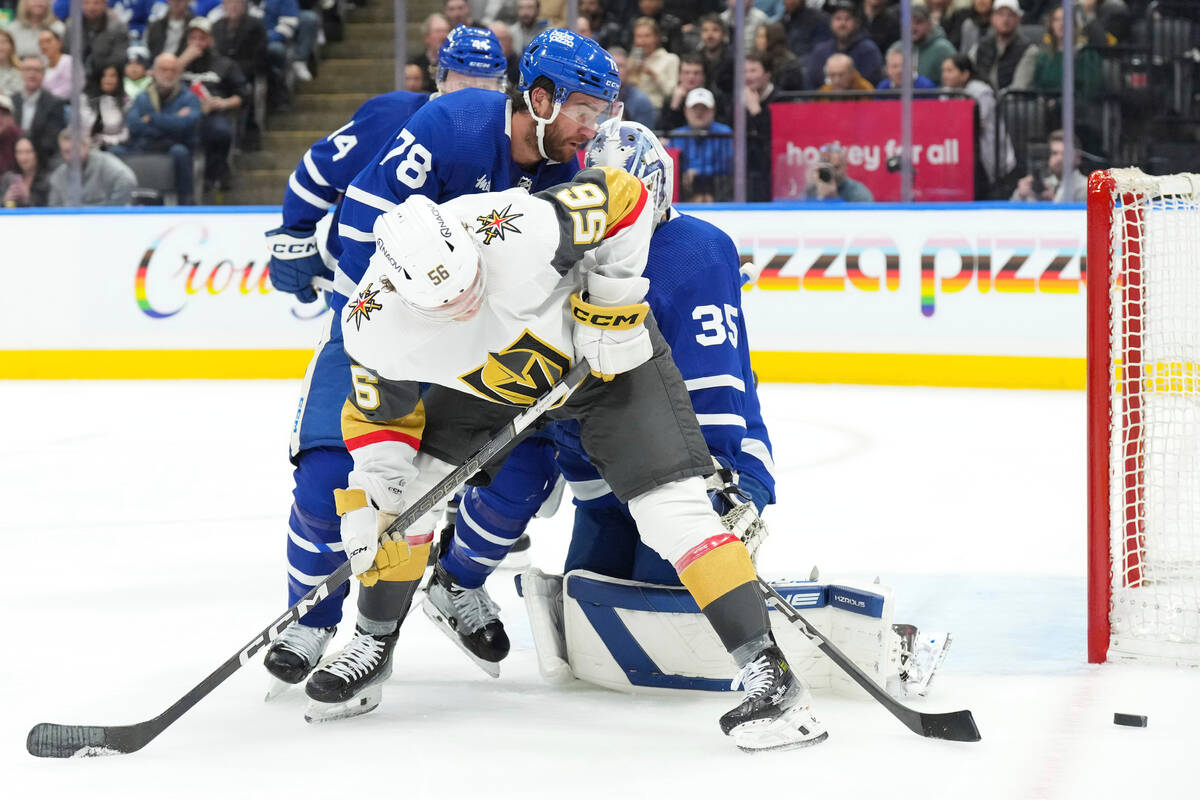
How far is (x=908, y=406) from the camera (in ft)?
20.2

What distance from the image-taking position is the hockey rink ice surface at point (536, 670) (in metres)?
2.15

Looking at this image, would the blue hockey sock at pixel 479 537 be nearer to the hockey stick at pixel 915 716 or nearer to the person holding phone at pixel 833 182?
the hockey stick at pixel 915 716

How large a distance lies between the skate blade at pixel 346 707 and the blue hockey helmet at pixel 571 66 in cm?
99

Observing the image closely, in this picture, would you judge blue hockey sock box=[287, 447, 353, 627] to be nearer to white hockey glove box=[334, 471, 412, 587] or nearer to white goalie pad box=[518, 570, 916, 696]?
white hockey glove box=[334, 471, 412, 587]

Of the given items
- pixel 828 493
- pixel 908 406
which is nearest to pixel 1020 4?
pixel 908 406

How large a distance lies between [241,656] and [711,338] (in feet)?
2.92

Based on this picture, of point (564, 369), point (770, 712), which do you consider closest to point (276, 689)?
point (564, 369)

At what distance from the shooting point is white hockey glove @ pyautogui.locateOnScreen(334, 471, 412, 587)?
2.31m

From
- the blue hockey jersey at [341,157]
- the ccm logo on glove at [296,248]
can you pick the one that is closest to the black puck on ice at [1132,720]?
the blue hockey jersey at [341,157]

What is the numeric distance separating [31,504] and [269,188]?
350cm

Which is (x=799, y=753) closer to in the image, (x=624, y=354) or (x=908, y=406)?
(x=624, y=354)

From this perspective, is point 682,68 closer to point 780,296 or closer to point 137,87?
point 780,296

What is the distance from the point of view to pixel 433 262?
2.11 metres

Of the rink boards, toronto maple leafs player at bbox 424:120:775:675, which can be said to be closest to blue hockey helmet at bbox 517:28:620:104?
toronto maple leafs player at bbox 424:120:775:675
